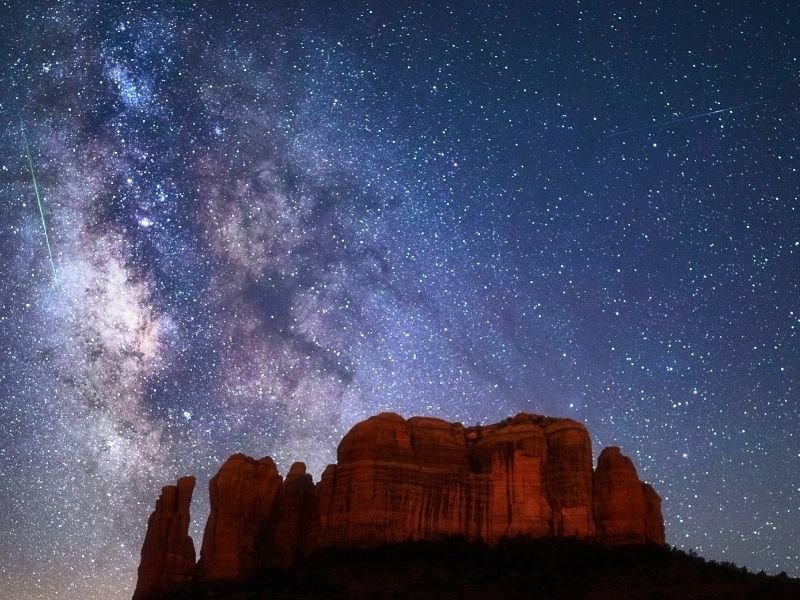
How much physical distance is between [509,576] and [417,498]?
33.0 ft

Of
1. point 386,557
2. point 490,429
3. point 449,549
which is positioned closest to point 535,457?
point 490,429

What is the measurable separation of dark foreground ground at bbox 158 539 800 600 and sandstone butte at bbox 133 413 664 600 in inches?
63.8

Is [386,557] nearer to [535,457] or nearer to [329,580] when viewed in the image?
[329,580]

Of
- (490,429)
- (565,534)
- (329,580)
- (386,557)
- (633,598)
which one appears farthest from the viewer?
(490,429)

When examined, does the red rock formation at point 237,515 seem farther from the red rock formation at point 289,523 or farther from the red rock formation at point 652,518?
the red rock formation at point 652,518

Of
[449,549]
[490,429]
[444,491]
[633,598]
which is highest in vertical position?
[490,429]

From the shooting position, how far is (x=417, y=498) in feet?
176

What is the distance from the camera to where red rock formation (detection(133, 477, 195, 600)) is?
5716cm

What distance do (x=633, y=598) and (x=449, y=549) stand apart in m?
14.7

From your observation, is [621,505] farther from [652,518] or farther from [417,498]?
[417,498]

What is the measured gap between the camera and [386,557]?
4953 cm

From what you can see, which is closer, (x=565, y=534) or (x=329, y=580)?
(x=329, y=580)

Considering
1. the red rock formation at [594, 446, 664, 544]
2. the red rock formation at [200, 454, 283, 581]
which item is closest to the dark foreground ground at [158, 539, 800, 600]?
the red rock formation at [594, 446, 664, 544]

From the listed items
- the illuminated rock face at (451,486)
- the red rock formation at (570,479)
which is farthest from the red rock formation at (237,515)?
the red rock formation at (570,479)
